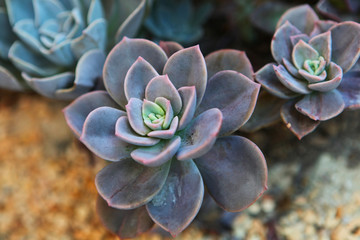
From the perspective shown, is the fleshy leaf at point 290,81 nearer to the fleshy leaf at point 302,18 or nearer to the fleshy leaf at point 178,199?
the fleshy leaf at point 302,18

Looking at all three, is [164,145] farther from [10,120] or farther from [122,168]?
[10,120]

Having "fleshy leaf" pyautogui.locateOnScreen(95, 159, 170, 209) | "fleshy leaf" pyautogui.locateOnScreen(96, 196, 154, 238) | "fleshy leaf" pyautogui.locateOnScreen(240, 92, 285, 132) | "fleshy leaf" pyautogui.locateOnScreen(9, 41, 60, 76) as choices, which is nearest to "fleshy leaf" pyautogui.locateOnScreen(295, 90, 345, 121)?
"fleshy leaf" pyautogui.locateOnScreen(240, 92, 285, 132)

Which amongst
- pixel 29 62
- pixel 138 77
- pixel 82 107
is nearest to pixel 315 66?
pixel 138 77

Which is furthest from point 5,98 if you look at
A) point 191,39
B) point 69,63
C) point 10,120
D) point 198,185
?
point 198,185

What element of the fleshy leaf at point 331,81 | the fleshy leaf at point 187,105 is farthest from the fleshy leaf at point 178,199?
the fleshy leaf at point 331,81

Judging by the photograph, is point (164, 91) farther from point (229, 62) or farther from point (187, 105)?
point (229, 62)

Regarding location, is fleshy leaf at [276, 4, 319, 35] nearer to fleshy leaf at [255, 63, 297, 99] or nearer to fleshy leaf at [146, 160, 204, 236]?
fleshy leaf at [255, 63, 297, 99]
